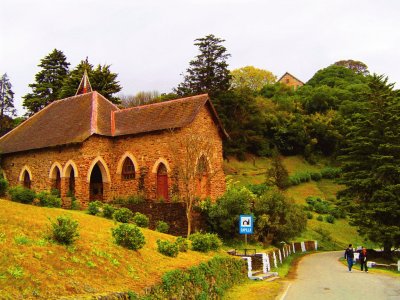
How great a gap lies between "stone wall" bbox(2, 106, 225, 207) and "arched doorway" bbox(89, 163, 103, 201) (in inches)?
40.2

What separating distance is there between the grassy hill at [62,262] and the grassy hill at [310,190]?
26.8m

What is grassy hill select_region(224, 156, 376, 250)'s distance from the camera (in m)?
43.1

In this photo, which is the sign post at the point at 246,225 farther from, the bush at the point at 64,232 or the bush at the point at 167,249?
the bush at the point at 64,232

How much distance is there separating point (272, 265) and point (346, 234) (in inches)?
963

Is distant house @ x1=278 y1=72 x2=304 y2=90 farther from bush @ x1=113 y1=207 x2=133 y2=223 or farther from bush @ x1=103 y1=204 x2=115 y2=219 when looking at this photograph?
bush @ x1=113 y1=207 x2=133 y2=223

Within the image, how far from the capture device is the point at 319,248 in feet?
134

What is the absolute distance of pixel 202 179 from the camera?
29.1 m

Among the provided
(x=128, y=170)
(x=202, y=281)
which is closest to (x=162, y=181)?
(x=128, y=170)

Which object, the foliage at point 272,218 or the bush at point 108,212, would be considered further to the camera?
the foliage at point 272,218

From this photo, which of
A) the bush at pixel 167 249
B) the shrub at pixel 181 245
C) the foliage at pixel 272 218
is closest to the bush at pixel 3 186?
the shrub at pixel 181 245

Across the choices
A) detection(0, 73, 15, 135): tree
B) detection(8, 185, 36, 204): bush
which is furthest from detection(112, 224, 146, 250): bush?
detection(0, 73, 15, 135): tree

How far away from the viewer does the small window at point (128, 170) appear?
29781 millimetres

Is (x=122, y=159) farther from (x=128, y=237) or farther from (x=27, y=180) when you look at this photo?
(x=128, y=237)

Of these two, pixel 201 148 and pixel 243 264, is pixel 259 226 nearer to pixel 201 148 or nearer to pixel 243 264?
pixel 201 148
